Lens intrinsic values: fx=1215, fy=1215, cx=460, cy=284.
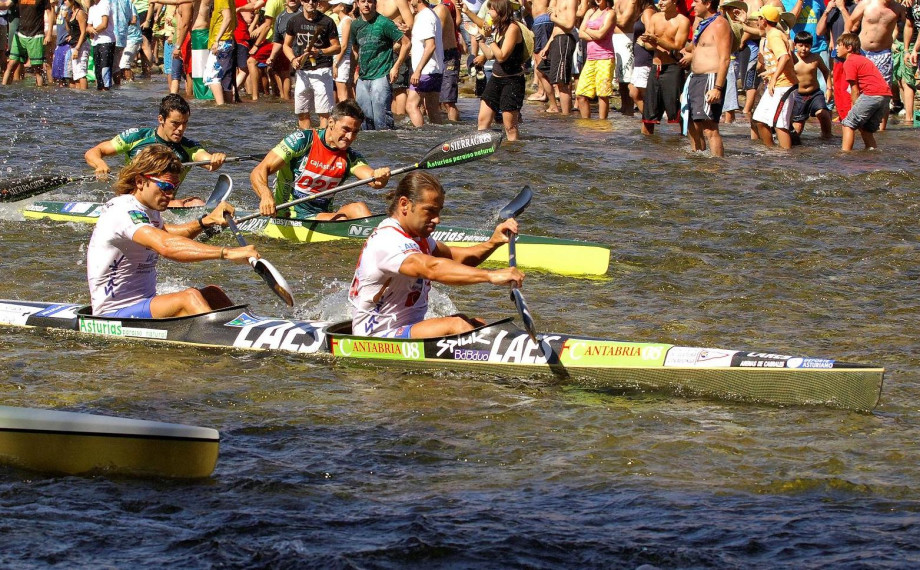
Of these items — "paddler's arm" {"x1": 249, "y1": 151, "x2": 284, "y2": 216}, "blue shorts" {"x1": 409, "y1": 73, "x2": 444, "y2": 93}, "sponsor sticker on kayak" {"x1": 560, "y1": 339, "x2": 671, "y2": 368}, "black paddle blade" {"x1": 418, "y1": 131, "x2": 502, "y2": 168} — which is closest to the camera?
"sponsor sticker on kayak" {"x1": 560, "y1": 339, "x2": 671, "y2": 368}

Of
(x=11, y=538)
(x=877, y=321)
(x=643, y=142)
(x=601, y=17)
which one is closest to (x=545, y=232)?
(x=877, y=321)

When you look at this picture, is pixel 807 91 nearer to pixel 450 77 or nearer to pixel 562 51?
pixel 562 51

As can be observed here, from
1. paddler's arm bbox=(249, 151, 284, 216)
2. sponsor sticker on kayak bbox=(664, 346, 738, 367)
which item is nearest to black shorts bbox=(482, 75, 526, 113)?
paddler's arm bbox=(249, 151, 284, 216)

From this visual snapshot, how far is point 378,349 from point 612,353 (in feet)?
4.34

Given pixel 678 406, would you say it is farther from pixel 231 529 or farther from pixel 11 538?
pixel 11 538

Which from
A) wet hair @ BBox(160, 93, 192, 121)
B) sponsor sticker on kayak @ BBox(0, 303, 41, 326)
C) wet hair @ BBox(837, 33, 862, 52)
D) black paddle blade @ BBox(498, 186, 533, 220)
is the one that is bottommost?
sponsor sticker on kayak @ BBox(0, 303, 41, 326)

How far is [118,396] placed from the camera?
637 centimetres

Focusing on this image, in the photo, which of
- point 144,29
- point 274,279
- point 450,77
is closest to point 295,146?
point 274,279

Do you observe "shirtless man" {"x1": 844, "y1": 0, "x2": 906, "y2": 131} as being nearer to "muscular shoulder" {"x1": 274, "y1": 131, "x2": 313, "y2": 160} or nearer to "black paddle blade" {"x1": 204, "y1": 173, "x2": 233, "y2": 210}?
"muscular shoulder" {"x1": 274, "y1": 131, "x2": 313, "y2": 160}

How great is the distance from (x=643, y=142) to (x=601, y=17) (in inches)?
73.7

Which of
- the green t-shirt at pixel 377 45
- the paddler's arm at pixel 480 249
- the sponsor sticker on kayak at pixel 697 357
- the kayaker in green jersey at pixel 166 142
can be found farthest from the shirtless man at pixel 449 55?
the sponsor sticker on kayak at pixel 697 357

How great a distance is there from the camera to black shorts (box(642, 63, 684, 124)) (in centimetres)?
1416

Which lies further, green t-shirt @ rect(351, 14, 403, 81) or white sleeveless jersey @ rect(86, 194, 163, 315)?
green t-shirt @ rect(351, 14, 403, 81)

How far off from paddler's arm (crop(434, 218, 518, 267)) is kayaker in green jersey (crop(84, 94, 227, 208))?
347cm
